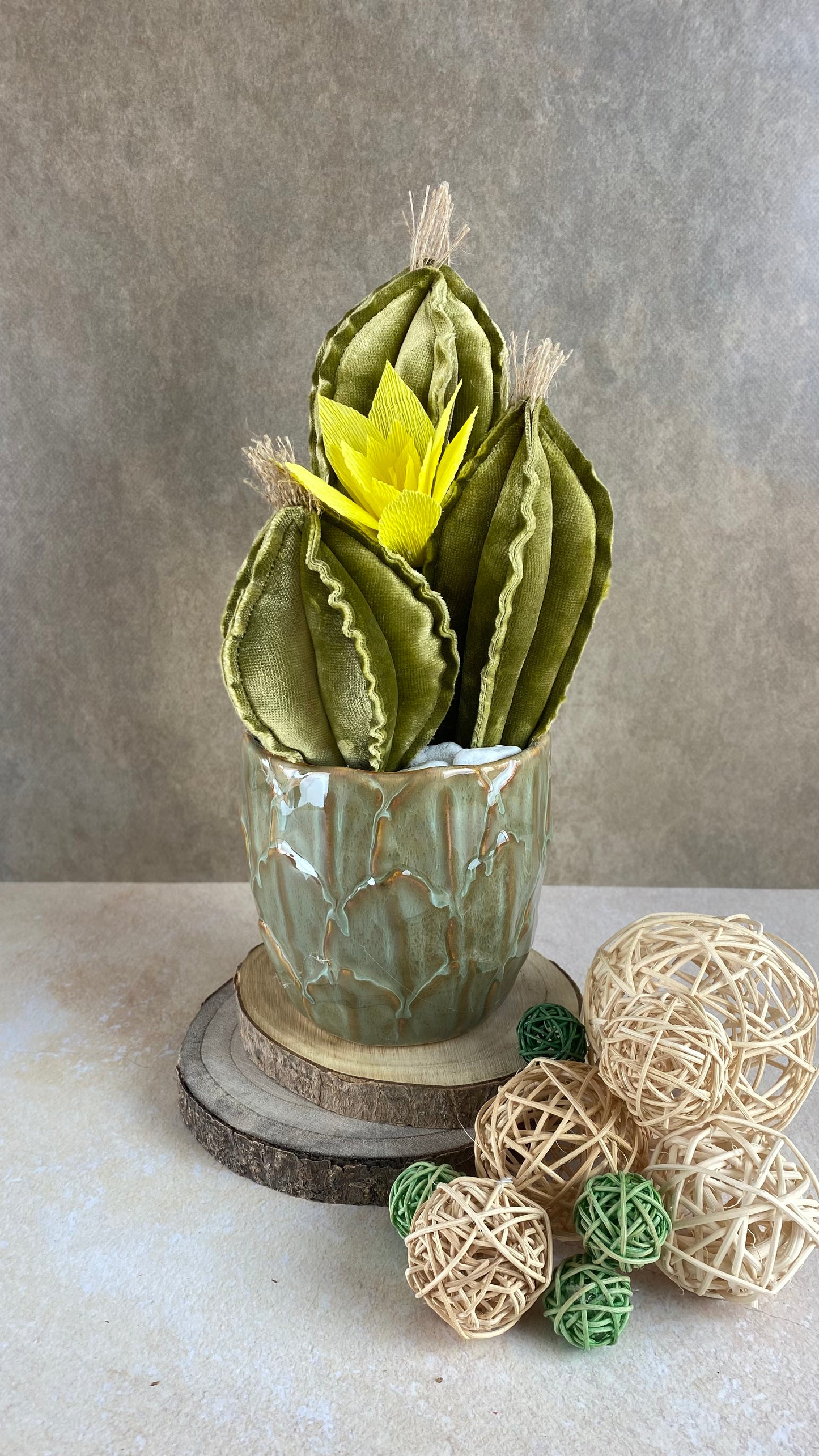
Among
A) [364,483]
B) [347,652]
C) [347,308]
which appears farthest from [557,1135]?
[347,308]

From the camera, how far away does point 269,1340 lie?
62 centimetres

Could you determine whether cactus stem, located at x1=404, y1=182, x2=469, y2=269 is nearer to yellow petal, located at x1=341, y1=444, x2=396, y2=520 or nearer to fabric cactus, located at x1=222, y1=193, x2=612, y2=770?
fabric cactus, located at x1=222, y1=193, x2=612, y2=770

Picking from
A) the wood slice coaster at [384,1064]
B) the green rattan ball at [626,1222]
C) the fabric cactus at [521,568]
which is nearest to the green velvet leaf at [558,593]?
the fabric cactus at [521,568]

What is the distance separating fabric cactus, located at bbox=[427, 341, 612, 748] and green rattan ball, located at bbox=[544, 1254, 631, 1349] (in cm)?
34

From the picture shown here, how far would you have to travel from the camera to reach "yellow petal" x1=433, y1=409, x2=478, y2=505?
2.37 ft

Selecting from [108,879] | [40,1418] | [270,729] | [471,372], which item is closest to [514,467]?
[471,372]

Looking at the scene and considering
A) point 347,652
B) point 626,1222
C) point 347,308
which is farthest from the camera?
point 347,308

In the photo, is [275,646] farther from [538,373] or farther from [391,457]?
[538,373]

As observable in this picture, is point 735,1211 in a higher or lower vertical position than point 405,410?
lower

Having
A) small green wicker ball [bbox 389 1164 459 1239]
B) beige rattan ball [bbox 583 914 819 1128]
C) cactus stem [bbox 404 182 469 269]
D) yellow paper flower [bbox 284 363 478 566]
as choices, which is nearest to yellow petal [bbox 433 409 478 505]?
yellow paper flower [bbox 284 363 478 566]

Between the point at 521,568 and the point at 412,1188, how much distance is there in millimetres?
392

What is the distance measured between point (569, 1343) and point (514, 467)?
55 cm

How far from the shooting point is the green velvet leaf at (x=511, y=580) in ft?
2.33

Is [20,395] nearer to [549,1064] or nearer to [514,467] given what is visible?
[514,467]
